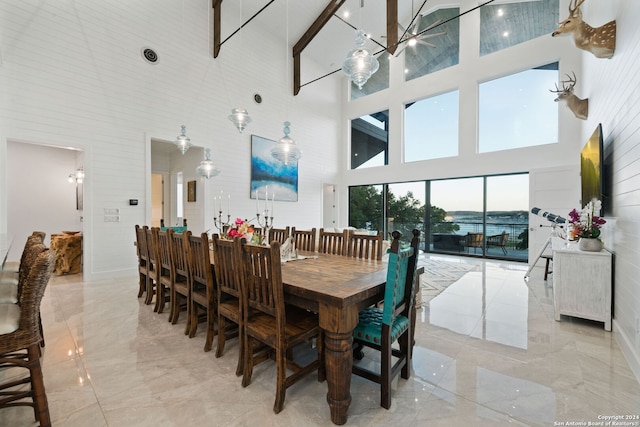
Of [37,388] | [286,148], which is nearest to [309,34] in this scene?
[286,148]

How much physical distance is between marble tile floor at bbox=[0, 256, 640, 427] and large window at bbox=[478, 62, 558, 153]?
15.4 ft

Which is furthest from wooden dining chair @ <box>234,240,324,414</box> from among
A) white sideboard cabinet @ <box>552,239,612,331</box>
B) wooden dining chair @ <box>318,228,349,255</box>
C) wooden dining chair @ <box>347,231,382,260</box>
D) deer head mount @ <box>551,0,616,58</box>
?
deer head mount @ <box>551,0,616,58</box>

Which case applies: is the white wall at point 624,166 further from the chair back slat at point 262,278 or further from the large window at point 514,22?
the large window at point 514,22

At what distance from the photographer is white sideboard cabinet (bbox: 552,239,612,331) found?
2.68m

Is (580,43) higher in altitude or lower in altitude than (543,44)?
lower

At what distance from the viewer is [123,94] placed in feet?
16.1

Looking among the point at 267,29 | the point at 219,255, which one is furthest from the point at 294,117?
the point at 219,255

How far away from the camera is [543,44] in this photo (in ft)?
19.2

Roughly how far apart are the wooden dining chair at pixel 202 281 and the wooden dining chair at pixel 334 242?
131cm

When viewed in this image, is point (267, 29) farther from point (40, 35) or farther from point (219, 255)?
point (219, 255)

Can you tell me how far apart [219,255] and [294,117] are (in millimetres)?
6635

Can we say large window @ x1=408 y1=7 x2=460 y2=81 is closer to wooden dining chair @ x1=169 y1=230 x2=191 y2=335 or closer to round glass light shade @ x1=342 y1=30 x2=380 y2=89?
round glass light shade @ x1=342 y1=30 x2=380 y2=89

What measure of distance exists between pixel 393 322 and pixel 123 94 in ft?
19.2

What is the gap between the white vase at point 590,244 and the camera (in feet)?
9.34
